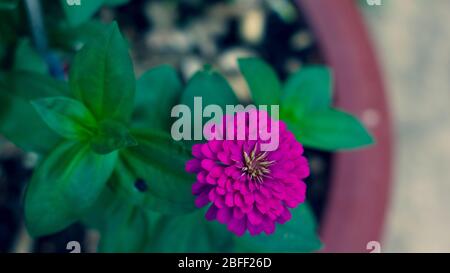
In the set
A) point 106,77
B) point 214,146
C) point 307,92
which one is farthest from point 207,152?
point 307,92

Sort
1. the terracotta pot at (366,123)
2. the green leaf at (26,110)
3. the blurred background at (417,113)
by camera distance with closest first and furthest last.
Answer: the green leaf at (26,110)
the terracotta pot at (366,123)
the blurred background at (417,113)

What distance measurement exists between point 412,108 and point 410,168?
11 cm

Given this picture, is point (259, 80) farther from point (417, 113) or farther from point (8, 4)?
point (417, 113)

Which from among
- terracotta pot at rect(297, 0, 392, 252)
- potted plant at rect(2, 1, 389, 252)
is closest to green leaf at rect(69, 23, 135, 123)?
potted plant at rect(2, 1, 389, 252)

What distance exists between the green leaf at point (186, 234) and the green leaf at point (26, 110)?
0.13 metres

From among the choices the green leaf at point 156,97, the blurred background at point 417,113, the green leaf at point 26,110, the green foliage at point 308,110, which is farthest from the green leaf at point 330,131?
the blurred background at point 417,113

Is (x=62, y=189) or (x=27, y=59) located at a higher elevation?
(x=27, y=59)

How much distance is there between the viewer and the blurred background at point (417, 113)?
105cm

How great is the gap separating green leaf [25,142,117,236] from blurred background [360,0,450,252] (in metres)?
0.71

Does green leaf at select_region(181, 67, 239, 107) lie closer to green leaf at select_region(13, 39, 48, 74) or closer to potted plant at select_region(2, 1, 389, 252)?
potted plant at select_region(2, 1, 389, 252)

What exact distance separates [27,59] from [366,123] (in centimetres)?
42

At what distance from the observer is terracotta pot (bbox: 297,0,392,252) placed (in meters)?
0.74

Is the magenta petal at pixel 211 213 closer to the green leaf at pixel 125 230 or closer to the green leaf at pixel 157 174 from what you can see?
the green leaf at pixel 157 174

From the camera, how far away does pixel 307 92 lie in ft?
1.95
